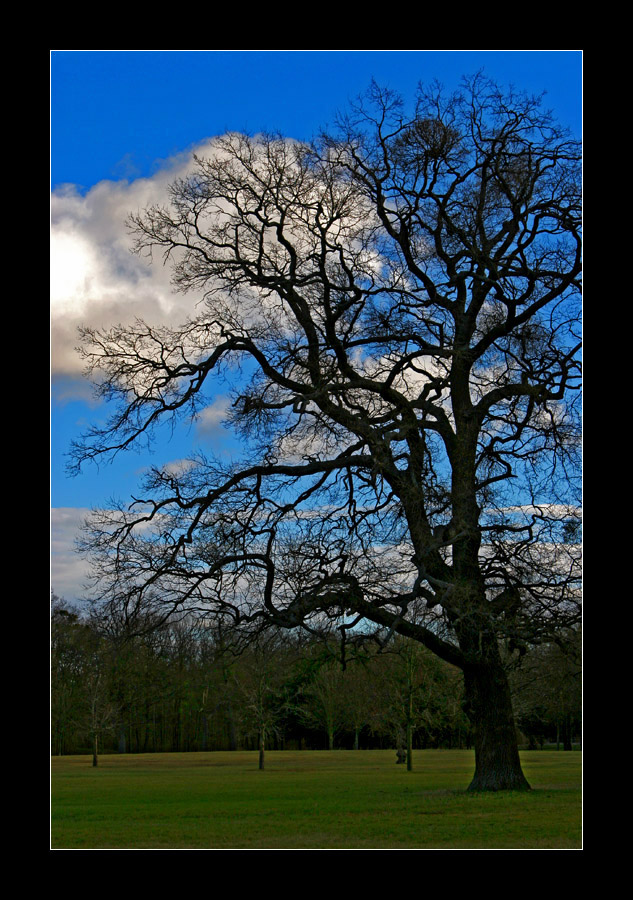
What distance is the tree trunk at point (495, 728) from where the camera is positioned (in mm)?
20000

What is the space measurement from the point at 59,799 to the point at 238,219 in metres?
19.9

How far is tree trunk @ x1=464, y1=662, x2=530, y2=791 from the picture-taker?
65.6 feet

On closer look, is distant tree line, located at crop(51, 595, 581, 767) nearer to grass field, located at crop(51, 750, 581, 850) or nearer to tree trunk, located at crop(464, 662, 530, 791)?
grass field, located at crop(51, 750, 581, 850)

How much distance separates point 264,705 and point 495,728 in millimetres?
33758

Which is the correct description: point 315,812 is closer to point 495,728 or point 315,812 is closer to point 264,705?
point 495,728

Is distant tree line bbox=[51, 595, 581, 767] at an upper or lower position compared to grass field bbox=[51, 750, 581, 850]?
lower

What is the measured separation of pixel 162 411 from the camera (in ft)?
66.8

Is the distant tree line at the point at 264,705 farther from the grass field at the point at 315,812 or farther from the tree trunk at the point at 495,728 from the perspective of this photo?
the tree trunk at the point at 495,728

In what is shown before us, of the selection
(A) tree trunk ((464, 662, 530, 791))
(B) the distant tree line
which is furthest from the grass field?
(B) the distant tree line

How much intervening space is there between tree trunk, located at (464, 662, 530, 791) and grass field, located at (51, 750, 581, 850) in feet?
1.98

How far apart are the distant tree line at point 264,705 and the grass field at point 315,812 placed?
444 centimetres

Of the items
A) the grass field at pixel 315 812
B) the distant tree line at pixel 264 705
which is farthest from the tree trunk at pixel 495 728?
the distant tree line at pixel 264 705
